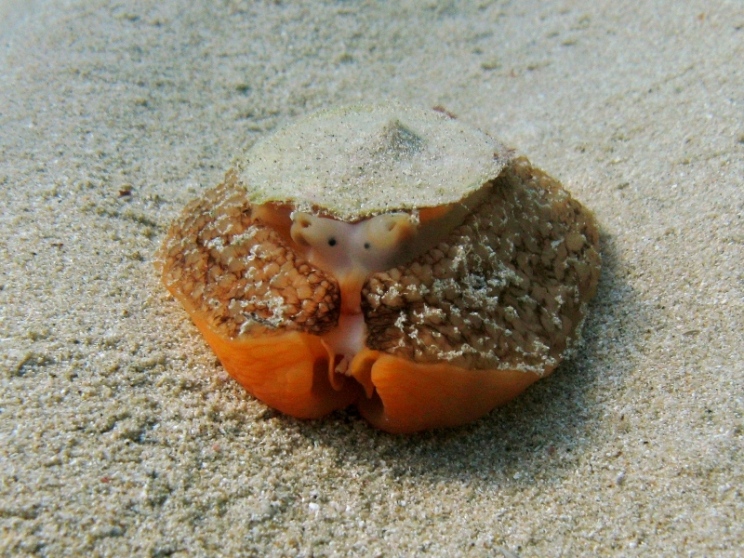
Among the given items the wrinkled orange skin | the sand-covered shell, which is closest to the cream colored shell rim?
the sand-covered shell

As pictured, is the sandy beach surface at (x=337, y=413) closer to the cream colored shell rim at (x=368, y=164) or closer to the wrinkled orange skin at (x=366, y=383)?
the wrinkled orange skin at (x=366, y=383)

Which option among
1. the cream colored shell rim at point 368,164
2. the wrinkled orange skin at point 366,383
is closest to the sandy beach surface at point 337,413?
the wrinkled orange skin at point 366,383

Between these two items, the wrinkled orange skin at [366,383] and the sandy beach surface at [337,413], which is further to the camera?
the wrinkled orange skin at [366,383]

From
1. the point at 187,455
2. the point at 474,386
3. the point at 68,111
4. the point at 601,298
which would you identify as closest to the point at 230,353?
the point at 187,455

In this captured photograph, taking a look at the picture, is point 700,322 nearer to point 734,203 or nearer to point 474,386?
point 734,203

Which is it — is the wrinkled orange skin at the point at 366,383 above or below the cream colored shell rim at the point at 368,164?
below

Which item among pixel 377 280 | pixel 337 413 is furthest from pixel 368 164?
pixel 337 413
